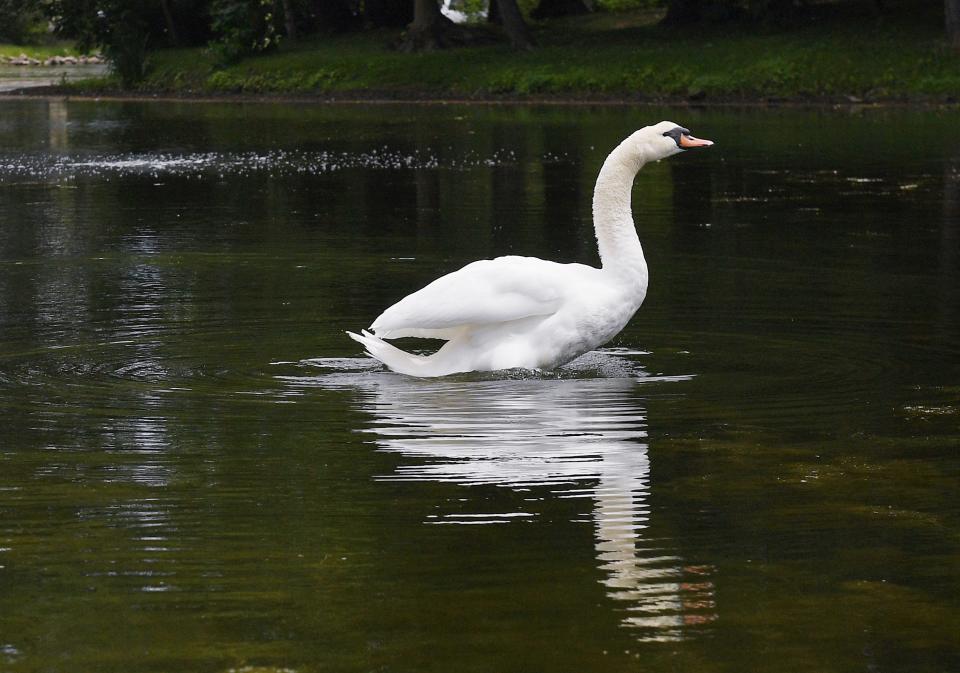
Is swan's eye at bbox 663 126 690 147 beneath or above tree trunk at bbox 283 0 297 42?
beneath

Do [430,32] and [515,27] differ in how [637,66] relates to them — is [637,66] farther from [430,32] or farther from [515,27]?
[430,32]

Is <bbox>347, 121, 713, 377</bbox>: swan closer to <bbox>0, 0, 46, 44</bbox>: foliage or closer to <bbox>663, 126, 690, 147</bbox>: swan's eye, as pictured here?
<bbox>663, 126, 690, 147</bbox>: swan's eye

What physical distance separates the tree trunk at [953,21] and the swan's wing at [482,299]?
1285 inches

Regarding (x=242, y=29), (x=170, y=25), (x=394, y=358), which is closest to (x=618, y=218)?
(x=394, y=358)

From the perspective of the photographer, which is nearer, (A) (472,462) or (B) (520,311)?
(A) (472,462)

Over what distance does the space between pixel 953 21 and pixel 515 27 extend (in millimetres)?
13674

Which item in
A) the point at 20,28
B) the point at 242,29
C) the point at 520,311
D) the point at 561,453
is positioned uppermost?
the point at 20,28

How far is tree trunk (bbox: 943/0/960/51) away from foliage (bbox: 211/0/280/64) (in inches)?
936

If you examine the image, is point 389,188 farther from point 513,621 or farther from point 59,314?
point 513,621

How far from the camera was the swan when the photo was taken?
9.02 m

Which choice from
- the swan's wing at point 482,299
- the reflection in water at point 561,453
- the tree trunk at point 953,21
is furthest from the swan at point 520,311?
the tree trunk at point 953,21

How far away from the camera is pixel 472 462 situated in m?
7.21

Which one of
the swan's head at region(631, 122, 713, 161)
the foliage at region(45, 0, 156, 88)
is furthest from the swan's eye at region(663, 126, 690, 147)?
the foliage at region(45, 0, 156, 88)

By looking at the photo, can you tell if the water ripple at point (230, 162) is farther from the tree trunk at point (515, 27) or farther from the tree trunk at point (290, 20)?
the tree trunk at point (290, 20)
